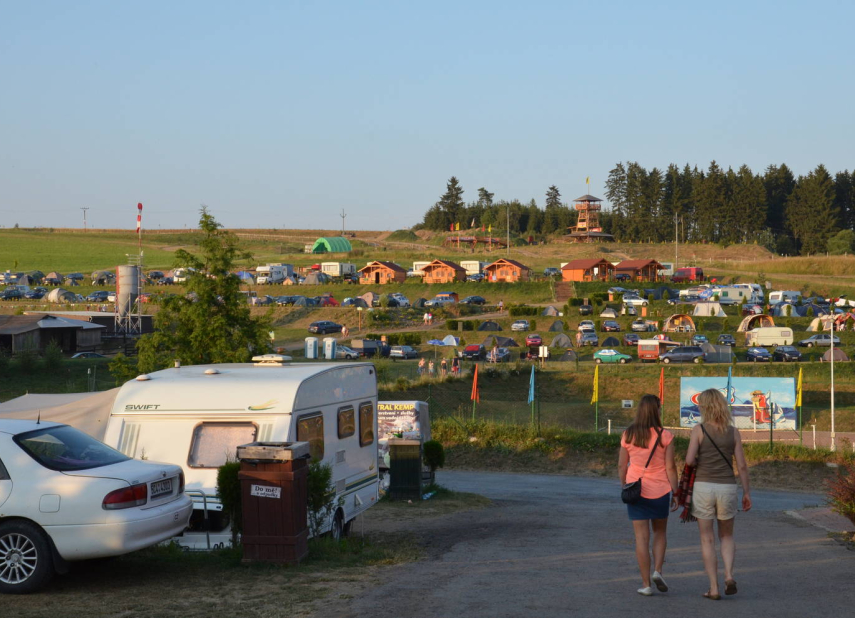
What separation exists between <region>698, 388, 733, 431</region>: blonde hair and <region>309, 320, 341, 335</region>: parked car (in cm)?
5345

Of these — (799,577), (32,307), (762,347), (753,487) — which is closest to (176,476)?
(799,577)

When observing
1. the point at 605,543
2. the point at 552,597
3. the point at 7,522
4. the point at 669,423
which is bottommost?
the point at 669,423

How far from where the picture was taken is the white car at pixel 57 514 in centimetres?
696

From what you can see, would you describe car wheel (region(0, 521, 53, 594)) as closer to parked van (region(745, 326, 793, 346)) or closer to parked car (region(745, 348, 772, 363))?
parked car (region(745, 348, 772, 363))

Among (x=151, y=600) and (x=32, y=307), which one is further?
(x=32, y=307)

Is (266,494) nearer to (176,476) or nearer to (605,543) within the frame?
(176,476)

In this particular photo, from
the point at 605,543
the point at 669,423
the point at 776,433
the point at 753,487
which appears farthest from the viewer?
the point at 669,423

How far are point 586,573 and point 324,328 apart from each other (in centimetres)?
5259

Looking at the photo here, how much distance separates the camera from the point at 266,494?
25.7 feet

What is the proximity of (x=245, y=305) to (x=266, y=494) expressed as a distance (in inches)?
660

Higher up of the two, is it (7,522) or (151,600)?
(7,522)

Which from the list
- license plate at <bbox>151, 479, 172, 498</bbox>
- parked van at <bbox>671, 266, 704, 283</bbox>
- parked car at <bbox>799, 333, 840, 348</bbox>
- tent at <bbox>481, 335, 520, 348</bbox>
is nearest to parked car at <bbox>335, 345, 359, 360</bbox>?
tent at <bbox>481, 335, 520, 348</bbox>

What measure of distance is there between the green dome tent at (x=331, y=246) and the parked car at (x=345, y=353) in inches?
2874

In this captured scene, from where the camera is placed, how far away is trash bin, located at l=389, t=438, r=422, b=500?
15.2m
